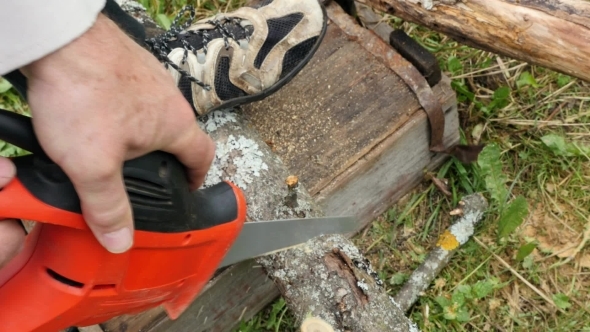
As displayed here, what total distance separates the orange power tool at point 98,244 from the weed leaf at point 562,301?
1.13 metres

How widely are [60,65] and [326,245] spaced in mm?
800

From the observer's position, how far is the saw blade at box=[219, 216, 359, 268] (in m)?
1.24

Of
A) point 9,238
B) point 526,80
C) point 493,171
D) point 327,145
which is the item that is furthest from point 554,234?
point 9,238

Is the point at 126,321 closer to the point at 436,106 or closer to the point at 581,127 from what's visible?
the point at 436,106

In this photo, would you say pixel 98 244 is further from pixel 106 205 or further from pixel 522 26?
pixel 522 26

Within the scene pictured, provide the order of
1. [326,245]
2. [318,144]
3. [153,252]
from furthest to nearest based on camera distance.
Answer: [318,144], [326,245], [153,252]

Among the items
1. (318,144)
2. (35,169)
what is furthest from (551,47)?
(35,169)

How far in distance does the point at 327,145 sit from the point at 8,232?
3.34 ft

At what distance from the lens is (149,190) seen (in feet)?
2.93

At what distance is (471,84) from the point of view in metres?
2.16

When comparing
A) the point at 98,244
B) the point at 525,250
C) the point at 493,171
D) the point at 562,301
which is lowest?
the point at 562,301

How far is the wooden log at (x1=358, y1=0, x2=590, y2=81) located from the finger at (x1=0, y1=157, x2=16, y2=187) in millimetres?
1211

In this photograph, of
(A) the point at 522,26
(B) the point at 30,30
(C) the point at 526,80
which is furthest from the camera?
(C) the point at 526,80

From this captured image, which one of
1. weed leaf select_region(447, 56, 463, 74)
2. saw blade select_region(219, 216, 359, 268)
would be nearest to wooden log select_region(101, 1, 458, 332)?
saw blade select_region(219, 216, 359, 268)
